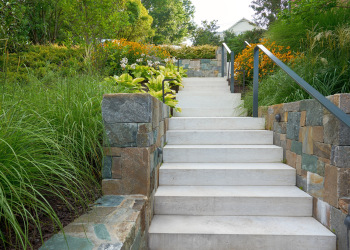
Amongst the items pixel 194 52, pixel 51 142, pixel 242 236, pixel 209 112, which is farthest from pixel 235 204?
pixel 194 52

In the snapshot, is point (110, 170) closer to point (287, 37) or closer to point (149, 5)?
point (287, 37)

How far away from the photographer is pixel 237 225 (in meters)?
1.96

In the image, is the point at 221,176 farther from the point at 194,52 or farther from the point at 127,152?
the point at 194,52

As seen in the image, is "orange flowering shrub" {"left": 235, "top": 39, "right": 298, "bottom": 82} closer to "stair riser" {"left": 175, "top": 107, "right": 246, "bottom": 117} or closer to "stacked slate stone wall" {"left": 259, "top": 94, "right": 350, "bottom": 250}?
"stair riser" {"left": 175, "top": 107, "right": 246, "bottom": 117}

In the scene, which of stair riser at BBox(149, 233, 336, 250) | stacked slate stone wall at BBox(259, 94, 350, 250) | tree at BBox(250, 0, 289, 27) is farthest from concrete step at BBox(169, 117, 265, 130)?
tree at BBox(250, 0, 289, 27)

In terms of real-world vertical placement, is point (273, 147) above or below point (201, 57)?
below

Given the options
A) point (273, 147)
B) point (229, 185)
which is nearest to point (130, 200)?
point (229, 185)

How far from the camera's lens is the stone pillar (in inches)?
71.5

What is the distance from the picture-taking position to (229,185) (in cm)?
240

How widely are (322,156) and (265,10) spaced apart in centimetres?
2375

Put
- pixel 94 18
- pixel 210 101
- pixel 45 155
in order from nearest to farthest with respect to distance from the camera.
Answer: pixel 45 155 → pixel 210 101 → pixel 94 18

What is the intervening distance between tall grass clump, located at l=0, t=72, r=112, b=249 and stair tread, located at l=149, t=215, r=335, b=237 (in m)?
0.60

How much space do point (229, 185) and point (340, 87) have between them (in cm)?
151

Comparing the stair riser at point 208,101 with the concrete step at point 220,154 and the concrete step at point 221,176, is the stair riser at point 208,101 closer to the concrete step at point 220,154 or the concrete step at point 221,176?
the concrete step at point 220,154
